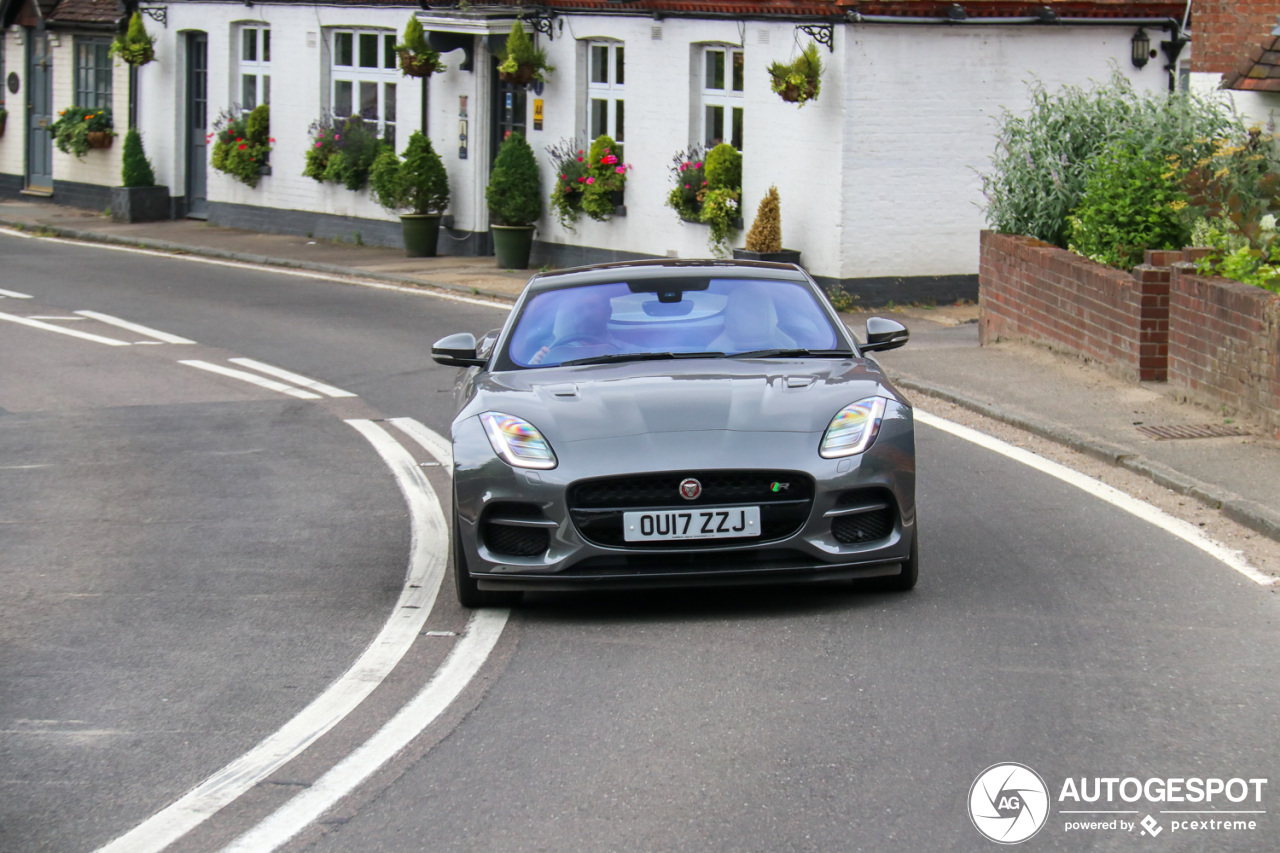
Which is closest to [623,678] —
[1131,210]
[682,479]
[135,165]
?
[682,479]

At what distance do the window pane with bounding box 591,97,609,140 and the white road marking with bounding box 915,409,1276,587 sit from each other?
11429 mm

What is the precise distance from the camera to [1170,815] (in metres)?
4.89

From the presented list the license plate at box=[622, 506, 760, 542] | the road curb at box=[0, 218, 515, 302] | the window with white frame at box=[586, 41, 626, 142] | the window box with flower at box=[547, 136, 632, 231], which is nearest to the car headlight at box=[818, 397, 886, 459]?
the license plate at box=[622, 506, 760, 542]

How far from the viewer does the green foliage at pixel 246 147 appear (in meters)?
29.3

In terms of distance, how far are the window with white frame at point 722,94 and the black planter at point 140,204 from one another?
13.5m

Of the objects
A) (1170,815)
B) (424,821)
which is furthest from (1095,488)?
(424,821)

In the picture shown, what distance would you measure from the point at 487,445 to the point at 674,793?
93.9 inches

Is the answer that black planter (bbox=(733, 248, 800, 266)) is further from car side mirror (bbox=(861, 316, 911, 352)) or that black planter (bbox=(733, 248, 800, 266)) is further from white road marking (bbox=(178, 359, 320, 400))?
car side mirror (bbox=(861, 316, 911, 352))

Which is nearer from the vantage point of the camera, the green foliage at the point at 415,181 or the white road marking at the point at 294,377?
the white road marking at the point at 294,377

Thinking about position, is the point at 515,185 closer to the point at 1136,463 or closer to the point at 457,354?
the point at 1136,463

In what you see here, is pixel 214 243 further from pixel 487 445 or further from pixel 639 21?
pixel 487 445

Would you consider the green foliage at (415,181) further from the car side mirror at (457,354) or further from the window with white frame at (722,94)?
the car side mirror at (457,354)

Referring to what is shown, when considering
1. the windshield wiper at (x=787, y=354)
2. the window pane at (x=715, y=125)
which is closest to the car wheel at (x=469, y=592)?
the windshield wiper at (x=787, y=354)

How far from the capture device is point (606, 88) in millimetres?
23000
